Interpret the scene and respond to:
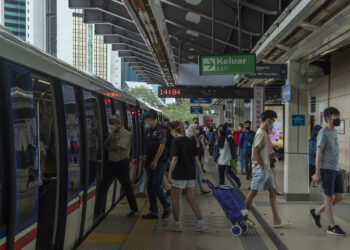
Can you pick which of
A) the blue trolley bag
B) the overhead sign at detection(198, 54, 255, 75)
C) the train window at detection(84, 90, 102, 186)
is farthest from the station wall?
the train window at detection(84, 90, 102, 186)

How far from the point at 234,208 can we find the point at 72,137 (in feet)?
8.71

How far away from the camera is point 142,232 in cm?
577

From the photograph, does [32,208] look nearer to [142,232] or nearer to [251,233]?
[142,232]

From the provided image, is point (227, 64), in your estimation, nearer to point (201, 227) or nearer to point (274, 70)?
point (274, 70)

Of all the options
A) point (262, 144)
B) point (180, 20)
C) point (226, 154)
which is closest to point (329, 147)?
point (262, 144)

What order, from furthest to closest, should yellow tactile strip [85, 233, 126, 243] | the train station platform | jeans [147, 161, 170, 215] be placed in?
jeans [147, 161, 170, 215] → yellow tactile strip [85, 233, 126, 243] → the train station platform

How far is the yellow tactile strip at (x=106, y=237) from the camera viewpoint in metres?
5.36

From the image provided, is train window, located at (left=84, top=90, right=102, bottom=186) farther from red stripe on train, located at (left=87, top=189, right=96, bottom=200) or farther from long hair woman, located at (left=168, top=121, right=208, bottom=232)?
long hair woman, located at (left=168, top=121, right=208, bottom=232)

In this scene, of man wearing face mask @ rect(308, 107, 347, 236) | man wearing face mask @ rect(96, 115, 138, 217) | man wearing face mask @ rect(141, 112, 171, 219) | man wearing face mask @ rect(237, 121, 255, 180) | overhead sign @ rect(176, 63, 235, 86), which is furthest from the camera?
overhead sign @ rect(176, 63, 235, 86)

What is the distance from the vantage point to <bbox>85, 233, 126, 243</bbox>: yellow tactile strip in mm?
5363

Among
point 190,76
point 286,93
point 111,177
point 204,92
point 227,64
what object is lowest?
point 111,177

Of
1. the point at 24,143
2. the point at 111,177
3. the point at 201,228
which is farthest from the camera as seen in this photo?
the point at 111,177

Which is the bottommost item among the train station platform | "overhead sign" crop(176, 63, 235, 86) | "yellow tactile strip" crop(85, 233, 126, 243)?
the train station platform

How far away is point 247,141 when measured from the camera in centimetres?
A: 1117
